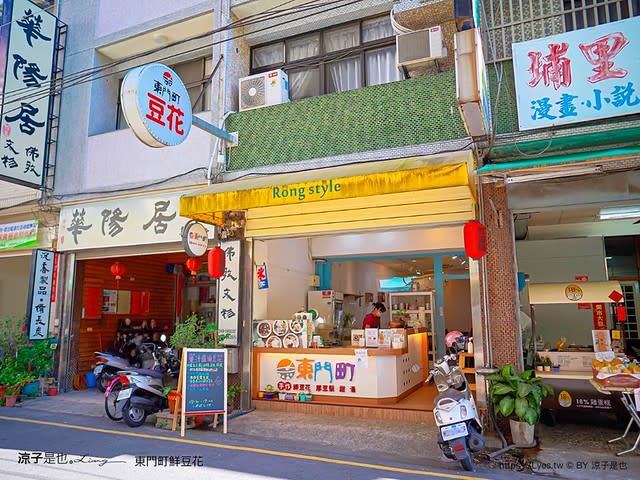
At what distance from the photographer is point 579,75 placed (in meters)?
7.09

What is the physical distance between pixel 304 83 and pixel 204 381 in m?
Answer: 6.29

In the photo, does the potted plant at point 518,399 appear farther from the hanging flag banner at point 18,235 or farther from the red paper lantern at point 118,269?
the hanging flag banner at point 18,235

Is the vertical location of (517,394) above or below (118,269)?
below

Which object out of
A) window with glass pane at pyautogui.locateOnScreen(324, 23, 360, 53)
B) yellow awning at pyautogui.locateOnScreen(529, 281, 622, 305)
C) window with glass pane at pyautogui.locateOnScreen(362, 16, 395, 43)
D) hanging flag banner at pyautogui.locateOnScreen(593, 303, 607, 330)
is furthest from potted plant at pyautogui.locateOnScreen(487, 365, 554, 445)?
window with glass pane at pyautogui.locateOnScreen(324, 23, 360, 53)

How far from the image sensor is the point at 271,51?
10664 millimetres

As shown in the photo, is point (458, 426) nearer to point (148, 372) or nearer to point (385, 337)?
point (385, 337)

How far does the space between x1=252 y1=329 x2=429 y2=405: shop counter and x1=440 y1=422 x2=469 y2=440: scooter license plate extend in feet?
9.52

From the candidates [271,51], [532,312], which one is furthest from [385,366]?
[271,51]

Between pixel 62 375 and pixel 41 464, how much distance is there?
594 cm

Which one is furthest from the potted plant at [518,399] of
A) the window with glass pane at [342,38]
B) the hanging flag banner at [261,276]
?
the window with glass pane at [342,38]

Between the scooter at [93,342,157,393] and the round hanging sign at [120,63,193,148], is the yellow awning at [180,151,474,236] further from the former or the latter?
the scooter at [93,342,157,393]

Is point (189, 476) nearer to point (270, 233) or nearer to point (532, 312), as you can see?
point (270, 233)

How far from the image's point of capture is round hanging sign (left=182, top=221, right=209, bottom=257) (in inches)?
323

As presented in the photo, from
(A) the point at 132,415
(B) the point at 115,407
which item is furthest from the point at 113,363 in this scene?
(A) the point at 132,415
